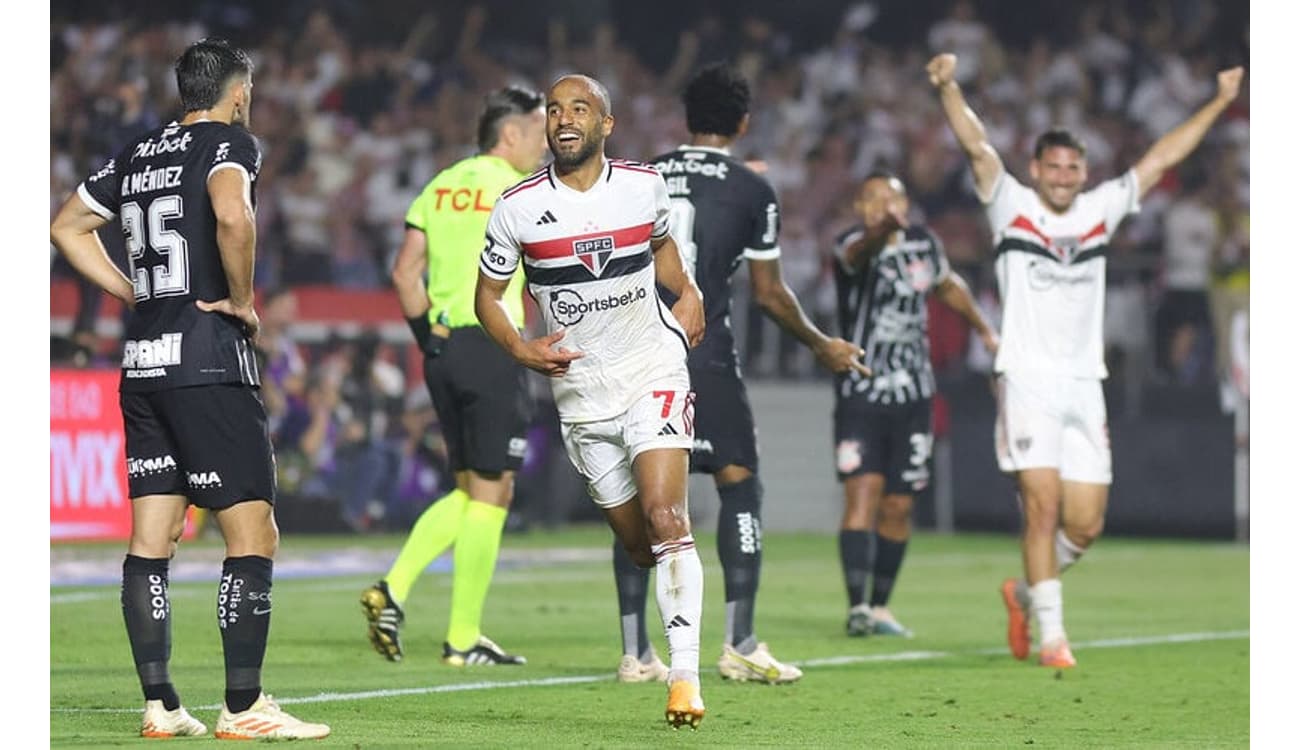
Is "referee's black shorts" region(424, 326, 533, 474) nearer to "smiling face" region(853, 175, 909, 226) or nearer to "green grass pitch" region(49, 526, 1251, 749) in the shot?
"green grass pitch" region(49, 526, 1251, 749)

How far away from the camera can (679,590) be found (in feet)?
25.9

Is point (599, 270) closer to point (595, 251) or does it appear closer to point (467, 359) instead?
point (595, 251)

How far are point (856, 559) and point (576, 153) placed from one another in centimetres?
526

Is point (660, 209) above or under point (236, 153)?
under

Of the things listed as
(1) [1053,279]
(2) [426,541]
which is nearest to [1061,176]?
(1) [1053,279]

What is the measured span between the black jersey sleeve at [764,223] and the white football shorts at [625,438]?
73.0 inches

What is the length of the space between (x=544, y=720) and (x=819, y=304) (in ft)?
50.1

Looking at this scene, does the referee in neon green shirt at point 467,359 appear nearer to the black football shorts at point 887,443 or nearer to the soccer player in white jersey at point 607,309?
the soccer player in white jersey at point 607,309

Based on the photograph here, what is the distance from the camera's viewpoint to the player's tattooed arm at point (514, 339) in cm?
792

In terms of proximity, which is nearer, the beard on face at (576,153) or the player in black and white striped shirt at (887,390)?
the beard on face at (576,153)

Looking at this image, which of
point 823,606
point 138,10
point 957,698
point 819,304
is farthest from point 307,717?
point 138,10

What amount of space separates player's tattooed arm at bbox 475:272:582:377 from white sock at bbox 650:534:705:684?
29.6 inches

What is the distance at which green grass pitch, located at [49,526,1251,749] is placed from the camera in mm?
8133

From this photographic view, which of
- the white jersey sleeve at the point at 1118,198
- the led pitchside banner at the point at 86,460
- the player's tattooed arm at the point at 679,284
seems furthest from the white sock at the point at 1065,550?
the led pitchside banner at the point at 86,460
